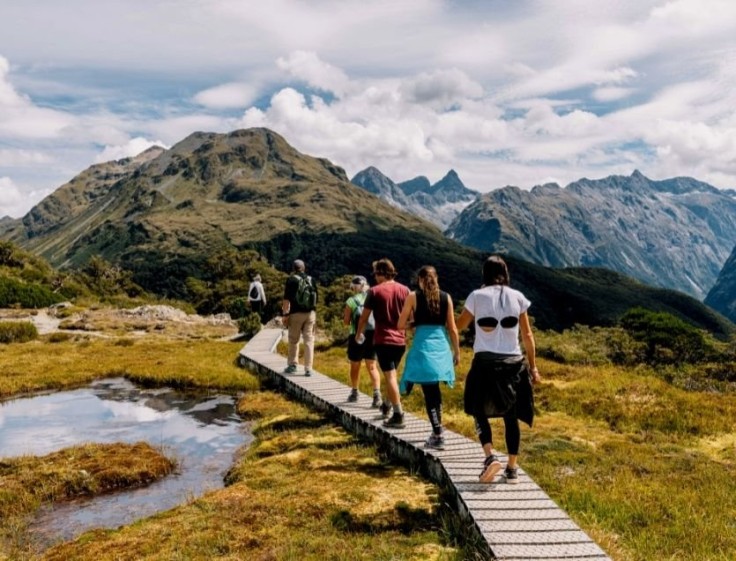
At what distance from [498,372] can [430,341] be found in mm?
2021

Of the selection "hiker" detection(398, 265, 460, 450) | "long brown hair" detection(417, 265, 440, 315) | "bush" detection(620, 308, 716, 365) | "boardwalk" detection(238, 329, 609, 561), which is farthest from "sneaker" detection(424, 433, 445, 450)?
"bush" detection(620, 308, 716, 365)

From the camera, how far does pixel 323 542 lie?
7.46m

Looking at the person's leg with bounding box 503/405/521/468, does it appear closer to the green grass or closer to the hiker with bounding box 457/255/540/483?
the hiker with bounding box 457/255/540/483

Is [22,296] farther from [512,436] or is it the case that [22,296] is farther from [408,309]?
[512,436]

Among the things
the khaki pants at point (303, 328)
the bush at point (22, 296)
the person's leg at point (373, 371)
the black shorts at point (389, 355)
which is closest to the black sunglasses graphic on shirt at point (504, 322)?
the black shorts at point (389, 355)

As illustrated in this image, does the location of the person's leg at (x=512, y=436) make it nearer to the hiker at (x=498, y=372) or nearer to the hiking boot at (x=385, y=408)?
the hiker at (x=498, y=372)

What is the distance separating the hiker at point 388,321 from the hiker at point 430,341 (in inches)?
47.7

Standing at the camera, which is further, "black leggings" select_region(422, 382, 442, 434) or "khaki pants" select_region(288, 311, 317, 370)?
"khaki pants" select_region(288, 311, 317, 370)

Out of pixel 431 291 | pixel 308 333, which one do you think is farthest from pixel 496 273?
pixel 308 333

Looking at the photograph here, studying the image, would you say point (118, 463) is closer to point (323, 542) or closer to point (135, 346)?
point (323, 542)

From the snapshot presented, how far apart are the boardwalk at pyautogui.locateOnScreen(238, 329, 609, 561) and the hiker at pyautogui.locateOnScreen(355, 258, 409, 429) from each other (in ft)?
2.97

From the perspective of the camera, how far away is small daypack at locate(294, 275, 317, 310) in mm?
17797

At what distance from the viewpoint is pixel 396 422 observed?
12117mm

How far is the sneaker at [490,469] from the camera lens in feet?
27.8
